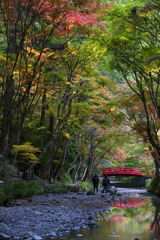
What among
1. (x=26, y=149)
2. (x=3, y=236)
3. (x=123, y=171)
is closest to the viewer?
(x=3, y=236)

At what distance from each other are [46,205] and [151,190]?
1304 centimetres

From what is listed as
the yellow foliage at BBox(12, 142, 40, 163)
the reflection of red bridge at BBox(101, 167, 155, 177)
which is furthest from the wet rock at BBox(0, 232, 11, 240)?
the reflection of red bridge at BBox(101, 167, 155, 177)

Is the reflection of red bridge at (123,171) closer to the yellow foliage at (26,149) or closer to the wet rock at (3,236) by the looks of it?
the yellow foliage at (26,149)

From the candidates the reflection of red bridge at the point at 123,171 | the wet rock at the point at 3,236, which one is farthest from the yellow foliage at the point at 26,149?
the reflection of red bridge at the point at 123,171

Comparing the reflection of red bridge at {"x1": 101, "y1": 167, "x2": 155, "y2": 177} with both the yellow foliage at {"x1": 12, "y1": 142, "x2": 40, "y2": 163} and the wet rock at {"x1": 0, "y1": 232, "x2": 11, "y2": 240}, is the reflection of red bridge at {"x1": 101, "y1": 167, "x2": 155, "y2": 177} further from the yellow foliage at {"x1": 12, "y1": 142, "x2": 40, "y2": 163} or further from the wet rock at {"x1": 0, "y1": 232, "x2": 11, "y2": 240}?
the wet rock at {"x1": 0, "y1": 232, "x2": 11, "y2": 240}

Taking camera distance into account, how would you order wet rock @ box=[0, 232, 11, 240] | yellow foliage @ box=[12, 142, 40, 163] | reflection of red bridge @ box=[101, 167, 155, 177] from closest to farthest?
wet rock @ box=[0, 232, 11, 240] → yellow foliage @ box=[12, 142, 40, 163] → reflection of red bridge @ box=[101, 167, 155, 177]

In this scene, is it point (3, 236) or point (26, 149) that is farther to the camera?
point (26, 149)

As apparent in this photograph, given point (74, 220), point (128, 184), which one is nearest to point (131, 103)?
A: point (74, 220)

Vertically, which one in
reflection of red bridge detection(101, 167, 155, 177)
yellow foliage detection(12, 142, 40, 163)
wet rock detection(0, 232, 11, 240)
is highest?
yellow foliage detection(12, 142, 40, 163)

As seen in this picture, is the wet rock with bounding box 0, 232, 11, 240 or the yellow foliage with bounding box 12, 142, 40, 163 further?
the yellow foliage with bounding box 12, 142, 40, 163

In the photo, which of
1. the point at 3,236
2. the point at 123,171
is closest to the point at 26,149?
the point at 3,236

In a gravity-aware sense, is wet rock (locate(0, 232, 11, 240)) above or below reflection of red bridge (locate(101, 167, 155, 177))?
above

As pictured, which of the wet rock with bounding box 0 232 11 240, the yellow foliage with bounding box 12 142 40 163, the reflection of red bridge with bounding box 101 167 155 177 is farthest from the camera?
the reflection of red bridge with bounding box 101 167 155 177

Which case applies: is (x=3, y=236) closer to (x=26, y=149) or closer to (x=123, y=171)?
(x=26, y=149)
